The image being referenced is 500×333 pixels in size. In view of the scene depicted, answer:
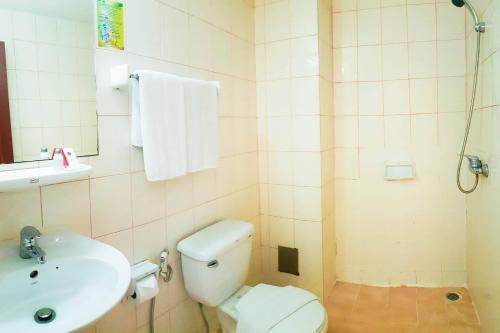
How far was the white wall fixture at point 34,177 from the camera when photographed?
0.84 meters

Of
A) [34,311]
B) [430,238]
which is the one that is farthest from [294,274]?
[34,311]

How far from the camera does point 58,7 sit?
3.78ft

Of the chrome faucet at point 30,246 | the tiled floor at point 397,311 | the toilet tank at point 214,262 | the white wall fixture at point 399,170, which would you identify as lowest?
the tiled floor at point 397,311

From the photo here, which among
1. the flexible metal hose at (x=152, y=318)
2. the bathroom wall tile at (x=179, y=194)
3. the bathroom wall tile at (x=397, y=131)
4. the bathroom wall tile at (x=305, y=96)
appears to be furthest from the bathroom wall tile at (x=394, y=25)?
the flexible metal hose at (x=152, y=318)

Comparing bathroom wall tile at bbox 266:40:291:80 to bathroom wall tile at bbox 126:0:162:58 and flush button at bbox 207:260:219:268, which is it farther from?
flush button at bbox 207:260:219:268

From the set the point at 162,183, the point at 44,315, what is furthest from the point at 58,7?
the point at 44,315

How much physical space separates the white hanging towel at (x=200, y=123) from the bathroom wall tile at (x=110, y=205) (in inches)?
12.5

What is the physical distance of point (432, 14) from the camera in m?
2.13

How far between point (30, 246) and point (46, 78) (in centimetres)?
55

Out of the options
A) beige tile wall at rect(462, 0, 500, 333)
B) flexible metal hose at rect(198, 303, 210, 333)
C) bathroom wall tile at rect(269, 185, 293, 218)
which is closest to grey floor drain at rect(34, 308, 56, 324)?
flexible metal hose at rect(198, 303, 210, 333)

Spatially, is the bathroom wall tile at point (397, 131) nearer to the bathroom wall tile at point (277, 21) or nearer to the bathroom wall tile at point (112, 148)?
the bathroom wall tile at point (277, 21)

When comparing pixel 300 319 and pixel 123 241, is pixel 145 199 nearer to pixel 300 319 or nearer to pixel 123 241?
pixel 123 241

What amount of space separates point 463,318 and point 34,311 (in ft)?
7.18

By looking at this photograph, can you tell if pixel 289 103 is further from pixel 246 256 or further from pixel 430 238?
Answer: pixel 430 238
